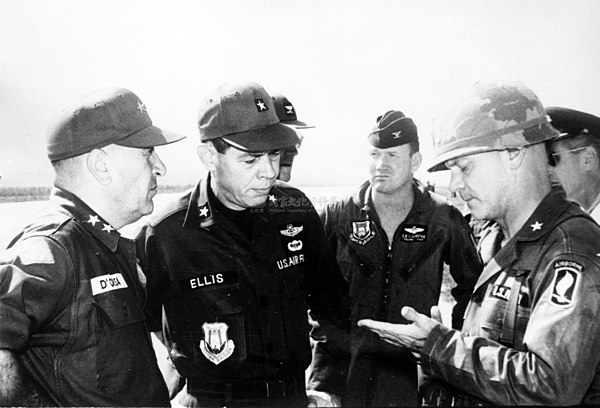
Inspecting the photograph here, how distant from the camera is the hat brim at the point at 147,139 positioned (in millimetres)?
1467

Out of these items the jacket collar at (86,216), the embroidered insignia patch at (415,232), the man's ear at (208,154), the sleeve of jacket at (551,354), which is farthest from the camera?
the embroidered insignia patch at (415,232)

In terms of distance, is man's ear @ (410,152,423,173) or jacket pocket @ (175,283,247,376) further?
man's ear @ (410,152,423,173)

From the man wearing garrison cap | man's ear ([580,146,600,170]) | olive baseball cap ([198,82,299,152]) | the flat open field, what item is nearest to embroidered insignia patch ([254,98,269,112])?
olive baseball cap ([198,82,299,152])

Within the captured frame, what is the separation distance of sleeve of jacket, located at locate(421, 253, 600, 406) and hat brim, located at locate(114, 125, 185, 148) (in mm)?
1124

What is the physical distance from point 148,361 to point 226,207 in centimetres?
60

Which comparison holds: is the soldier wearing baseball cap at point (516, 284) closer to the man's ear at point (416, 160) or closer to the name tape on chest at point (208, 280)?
the name tape on chest at point (208, 280)

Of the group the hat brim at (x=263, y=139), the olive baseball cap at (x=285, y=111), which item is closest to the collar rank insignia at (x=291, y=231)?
the hat brim at (x=263, y=139)

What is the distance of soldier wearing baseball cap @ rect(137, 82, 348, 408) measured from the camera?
160 cm

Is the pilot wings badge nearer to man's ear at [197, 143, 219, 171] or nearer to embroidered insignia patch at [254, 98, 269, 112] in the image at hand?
man's ear at [197, 143, 219, 171]

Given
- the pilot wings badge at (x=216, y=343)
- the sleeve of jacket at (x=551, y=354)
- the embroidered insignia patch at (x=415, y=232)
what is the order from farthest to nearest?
the embroidered insignia patch at (x=415, y=232)
the pilot wings badge at (x=216, y=343)
the sleeve of jacket at (x=551, y=354)

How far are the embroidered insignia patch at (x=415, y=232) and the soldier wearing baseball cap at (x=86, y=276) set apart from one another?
119cm

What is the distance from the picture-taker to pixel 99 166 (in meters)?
1.43

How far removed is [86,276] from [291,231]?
0.77 m

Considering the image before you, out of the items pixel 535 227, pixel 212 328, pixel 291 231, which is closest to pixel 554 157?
pixel 535 227
